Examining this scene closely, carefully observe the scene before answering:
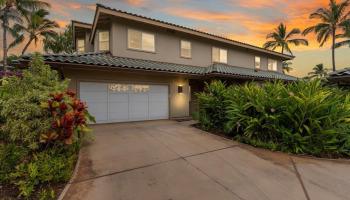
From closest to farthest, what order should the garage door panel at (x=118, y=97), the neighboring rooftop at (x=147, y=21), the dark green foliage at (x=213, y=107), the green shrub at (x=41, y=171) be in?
the green shrub at (x=41, y=171), the dark green foliage at (x=213, y=107), the neighboring rooftop at (x=147, y=21), the garage door panel at (x=118, y=97)

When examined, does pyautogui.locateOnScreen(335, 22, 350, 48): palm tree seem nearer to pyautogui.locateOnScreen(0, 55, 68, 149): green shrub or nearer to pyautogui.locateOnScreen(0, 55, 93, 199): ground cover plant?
pyautogui.locateOnScreen(0, 55, 93, 199): ground cover plant

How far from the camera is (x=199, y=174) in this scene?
13.2ft

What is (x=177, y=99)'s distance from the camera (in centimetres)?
1225

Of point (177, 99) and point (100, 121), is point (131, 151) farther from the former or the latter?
point (177, 99)

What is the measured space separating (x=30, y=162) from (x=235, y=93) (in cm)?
675

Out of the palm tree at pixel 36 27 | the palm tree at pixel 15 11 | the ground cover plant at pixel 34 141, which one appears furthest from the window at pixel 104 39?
the palm tree at pixel 36 27

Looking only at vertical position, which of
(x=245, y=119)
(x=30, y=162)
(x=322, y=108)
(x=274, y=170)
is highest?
(x=322, y=108)

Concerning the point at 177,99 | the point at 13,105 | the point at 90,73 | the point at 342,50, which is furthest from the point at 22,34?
the point at 342,50

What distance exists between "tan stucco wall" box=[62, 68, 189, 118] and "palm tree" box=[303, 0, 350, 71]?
2446 cm

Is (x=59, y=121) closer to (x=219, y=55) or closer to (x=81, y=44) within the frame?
(x=219, y=55)

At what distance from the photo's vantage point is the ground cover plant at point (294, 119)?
5.41 metres

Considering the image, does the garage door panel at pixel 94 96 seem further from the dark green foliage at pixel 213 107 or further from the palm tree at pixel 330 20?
the palm tree at pixel 330 20

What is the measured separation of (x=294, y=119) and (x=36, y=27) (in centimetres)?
2856

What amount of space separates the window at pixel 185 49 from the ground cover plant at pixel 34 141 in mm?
9634
